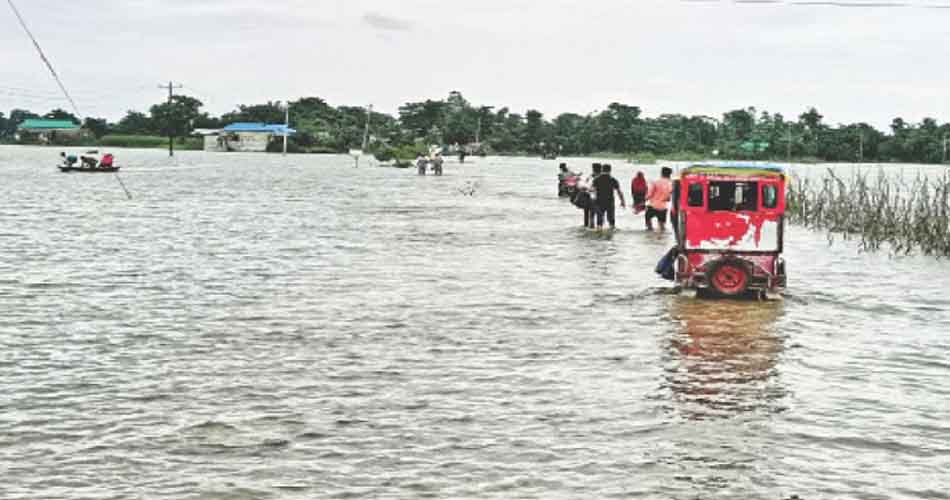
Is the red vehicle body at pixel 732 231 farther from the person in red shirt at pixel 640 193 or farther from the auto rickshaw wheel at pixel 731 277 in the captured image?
the person in red shirt at pixel 640 193

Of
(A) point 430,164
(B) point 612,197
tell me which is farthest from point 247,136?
(B) point 612,197

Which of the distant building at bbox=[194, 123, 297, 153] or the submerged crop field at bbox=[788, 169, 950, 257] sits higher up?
the distant building at bbox=[194, 123, 297, 153]

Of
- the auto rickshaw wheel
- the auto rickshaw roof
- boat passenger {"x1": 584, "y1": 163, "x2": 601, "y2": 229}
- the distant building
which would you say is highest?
the distant building

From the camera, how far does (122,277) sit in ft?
71.4

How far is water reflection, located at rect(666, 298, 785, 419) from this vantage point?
1148cm

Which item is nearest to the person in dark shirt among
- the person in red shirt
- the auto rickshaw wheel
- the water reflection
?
the person in red shirt

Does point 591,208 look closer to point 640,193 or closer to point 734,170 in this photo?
point 640,193

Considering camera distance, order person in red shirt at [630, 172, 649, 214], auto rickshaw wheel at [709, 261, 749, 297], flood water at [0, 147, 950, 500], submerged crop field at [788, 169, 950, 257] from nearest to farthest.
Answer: flood water at [0, 147, 950, 500] < auto rickshaw wheel at [709, 261, 749, 297] < submerged crop field at [788, 169, 950, 257] < person in red shirt at [630, 172, 649, 214]

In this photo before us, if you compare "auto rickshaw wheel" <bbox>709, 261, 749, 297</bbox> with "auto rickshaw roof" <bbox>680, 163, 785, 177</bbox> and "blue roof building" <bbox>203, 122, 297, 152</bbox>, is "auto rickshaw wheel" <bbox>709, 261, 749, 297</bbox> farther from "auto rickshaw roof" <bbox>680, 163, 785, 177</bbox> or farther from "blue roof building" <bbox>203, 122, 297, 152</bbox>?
"blue roof building" <bbox>203, 122, 297, 152</bbox>

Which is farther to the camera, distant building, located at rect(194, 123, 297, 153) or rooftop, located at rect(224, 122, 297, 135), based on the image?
distant building, located at rect(194, 123, 297, 153)

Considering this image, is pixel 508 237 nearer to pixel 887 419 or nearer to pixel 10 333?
pixel 10 333

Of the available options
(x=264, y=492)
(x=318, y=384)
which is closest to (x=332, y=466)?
(x=264, y=492)

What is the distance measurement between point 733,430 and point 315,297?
979 cm

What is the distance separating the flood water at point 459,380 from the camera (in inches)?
356
